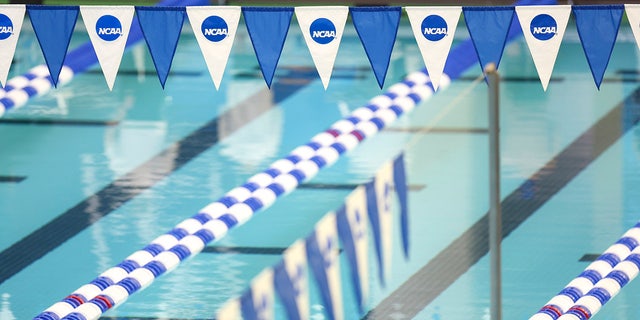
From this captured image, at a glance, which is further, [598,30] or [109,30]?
[109,30]

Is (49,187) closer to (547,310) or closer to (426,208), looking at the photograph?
(426,208)

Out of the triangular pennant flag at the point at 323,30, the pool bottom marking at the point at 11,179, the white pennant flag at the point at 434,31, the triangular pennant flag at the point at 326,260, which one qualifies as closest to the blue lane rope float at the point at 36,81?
the pool bottom marking at the point at 11,179

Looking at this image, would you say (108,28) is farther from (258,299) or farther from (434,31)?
(258,299)

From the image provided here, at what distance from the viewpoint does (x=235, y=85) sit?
13.6m

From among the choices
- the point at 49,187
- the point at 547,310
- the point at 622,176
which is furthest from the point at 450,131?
the point at 547,310

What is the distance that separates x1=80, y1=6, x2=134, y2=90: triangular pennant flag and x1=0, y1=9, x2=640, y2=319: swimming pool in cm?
124

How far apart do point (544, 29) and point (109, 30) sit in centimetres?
249

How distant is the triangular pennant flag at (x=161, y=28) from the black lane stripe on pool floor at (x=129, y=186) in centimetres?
150

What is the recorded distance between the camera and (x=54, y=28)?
8.10 metres

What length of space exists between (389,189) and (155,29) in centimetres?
379

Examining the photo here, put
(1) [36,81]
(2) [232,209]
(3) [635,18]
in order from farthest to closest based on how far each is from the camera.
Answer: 1. (1) [36,81]
2. (2) [232,209]
3. (3) [635,18]

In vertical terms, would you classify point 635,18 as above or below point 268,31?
below

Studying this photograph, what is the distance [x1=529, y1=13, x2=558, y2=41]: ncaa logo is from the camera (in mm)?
7805

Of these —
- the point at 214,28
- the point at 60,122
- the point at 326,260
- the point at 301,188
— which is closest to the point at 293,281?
the point at 326,260
